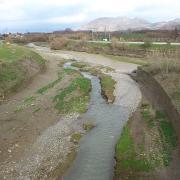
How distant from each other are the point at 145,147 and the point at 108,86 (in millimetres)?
21025

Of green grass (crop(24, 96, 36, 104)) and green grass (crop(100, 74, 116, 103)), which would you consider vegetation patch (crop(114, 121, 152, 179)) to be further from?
green grass (crop(24, 96, 36, 104))

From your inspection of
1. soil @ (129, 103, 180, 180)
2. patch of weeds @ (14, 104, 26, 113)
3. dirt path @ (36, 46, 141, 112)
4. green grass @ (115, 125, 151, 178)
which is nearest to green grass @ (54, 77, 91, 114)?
patch of weeds @ (14, 104, 26, 113)

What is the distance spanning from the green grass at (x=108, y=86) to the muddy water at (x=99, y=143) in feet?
3.91

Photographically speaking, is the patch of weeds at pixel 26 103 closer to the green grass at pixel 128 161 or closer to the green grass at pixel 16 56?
the green grass at pixel 128 161

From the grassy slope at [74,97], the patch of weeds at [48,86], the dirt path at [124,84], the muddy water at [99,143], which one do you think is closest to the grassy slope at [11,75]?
the patch of weeds at [48,86]

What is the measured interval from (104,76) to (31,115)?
71.8 feet

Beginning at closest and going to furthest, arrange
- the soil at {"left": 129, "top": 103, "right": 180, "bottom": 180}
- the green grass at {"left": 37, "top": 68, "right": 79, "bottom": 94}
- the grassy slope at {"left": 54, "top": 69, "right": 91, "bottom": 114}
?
the soil at {"left": 129, "top": 103, "right": 180, "bottom": 180}, the grassy slope at {"left": 54, "top": 69, "right": 91, "bottom": 114}, the green grass at {"left": 37, "top": 68, "right": 79, "bottom": 94}

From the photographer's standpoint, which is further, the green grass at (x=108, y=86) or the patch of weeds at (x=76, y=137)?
the green grass at (x=108, y=86)

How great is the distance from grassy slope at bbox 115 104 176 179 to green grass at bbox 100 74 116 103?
8.83m

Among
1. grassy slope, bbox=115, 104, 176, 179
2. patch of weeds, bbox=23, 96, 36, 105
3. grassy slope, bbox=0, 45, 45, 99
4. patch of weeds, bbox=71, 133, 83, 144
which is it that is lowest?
patch of weeds, bbox=71, 133, 83, 144

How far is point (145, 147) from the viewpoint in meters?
23.9

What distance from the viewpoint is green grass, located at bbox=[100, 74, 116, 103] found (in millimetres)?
39219

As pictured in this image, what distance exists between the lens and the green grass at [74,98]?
34428 millimetres

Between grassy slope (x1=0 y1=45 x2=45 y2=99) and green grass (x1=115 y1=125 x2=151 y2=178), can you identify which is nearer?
green grass (x1=115 y1=125 x2=151 y2=178)
